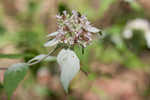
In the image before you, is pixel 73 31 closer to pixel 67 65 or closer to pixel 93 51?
pixel 67 65

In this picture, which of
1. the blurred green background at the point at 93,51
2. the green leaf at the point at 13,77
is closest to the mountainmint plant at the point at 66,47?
the green leaf at the point at 13,77

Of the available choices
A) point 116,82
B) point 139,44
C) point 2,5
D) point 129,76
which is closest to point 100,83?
point 116,82

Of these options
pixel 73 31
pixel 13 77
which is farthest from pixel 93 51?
pixel 13 77

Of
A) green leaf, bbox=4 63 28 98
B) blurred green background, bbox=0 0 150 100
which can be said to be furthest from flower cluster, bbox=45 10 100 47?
blurred green background, bbox=0 0 150 100

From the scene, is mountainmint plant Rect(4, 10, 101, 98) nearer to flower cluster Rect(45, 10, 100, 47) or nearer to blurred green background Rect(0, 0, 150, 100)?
flower cluster Rect(45, 10, 100, 47)

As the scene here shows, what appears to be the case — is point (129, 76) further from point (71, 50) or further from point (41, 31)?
A: point (71, 50)

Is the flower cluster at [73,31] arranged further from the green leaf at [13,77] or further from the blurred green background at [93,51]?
the blurred green background at [93,51]

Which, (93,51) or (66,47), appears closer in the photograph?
(66,47)
